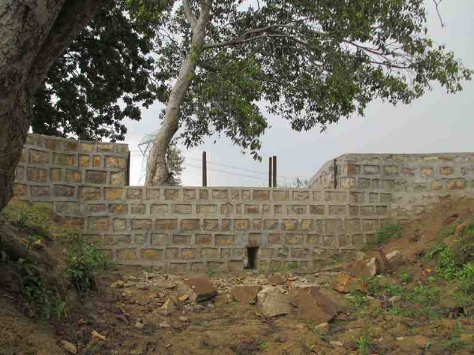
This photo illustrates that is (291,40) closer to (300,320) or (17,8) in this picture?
(300,320)

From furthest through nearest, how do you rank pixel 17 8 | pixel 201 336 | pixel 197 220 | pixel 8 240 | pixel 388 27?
pixel 388 27, pixel 197 220, pixel 201 336, pixel 8 240, pixel 17 8

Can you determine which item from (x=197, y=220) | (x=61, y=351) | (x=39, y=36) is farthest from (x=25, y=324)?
(x=197, y=220)

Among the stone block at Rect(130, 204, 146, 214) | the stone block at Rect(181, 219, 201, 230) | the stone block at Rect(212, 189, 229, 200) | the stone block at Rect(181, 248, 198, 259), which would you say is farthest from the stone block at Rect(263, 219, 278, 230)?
the stone block at Rect(130, 204, 146, 214)

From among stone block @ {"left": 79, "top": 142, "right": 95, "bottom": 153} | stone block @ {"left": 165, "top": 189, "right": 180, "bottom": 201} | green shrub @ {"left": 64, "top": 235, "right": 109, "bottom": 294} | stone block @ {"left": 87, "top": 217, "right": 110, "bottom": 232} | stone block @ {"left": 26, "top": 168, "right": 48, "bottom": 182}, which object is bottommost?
green shrub @ {"left": 64, "top": 235, "right": 109, "bottom": 294}

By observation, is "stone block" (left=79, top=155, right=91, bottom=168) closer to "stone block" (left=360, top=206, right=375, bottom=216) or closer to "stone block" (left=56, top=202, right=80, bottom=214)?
"stone block" (left=56, top=202, right=80, bottom=214)

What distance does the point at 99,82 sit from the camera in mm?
12641

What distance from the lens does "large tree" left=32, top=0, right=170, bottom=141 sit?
38.8ft

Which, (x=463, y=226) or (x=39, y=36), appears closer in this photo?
(x=39, y=36)

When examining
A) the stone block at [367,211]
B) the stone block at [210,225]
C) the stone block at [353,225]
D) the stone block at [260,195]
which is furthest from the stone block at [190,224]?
the stone block at [367,211]

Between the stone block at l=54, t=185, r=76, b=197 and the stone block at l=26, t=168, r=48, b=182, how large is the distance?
236 millimetres

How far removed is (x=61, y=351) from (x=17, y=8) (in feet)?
9.14

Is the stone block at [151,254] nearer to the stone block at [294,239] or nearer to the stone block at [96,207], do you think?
the stone block at [96,207]

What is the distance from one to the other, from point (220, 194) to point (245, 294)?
6.92 feet

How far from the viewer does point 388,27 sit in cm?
988
